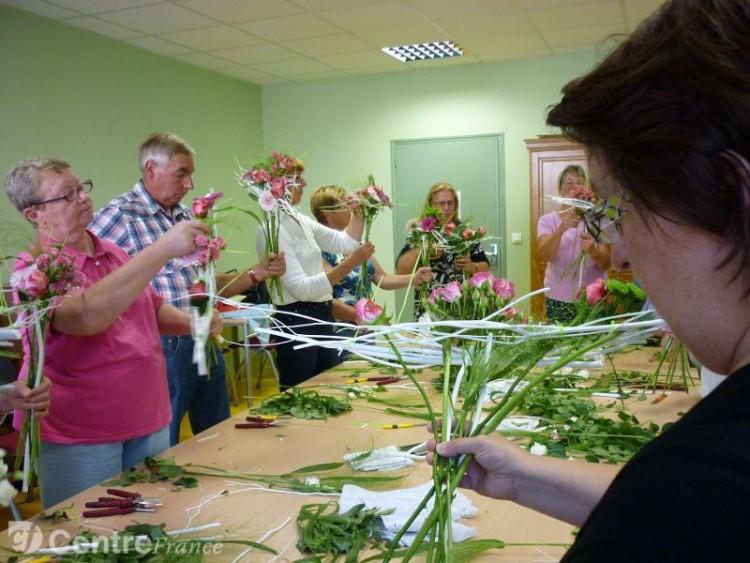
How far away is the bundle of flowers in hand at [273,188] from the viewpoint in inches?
116

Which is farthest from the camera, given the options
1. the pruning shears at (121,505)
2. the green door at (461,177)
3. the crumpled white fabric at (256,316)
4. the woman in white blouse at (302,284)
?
the green door at (461,177)

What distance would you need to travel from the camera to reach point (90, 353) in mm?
1917

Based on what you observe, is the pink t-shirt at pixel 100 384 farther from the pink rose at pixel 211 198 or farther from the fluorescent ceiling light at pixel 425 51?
the fluorescent ceiling light at pixel 425 51

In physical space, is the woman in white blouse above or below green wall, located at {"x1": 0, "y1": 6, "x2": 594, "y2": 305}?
below

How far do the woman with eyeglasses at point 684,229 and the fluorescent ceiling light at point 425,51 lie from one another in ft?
17.7

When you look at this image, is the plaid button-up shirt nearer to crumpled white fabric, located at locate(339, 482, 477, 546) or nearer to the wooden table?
the wooden table

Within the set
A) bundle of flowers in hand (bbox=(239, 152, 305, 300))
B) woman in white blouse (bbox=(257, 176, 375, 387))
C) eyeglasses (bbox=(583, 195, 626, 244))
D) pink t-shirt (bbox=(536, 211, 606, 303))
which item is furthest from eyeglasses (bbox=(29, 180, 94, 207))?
pink t-shirt (bbox=(536, 211, 606, 303))

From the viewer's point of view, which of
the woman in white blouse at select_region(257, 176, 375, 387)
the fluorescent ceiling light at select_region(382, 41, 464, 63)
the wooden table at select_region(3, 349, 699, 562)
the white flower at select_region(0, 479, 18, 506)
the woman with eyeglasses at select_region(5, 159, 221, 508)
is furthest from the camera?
the fluorescent ceiling light at select_region(382, 41, 464, 63)

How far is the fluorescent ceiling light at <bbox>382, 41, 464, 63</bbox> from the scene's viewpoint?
585cm

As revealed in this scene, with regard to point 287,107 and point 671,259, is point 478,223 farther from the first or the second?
point 671,259

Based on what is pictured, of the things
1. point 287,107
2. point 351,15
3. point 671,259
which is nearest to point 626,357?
point 671,259

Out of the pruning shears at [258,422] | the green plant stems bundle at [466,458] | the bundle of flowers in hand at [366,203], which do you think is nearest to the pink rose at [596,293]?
the green plant stems bundle at [466,458]

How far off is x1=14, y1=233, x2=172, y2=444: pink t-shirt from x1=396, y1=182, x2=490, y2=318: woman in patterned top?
6.06ft

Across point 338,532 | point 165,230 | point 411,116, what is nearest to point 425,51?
point 411,116
